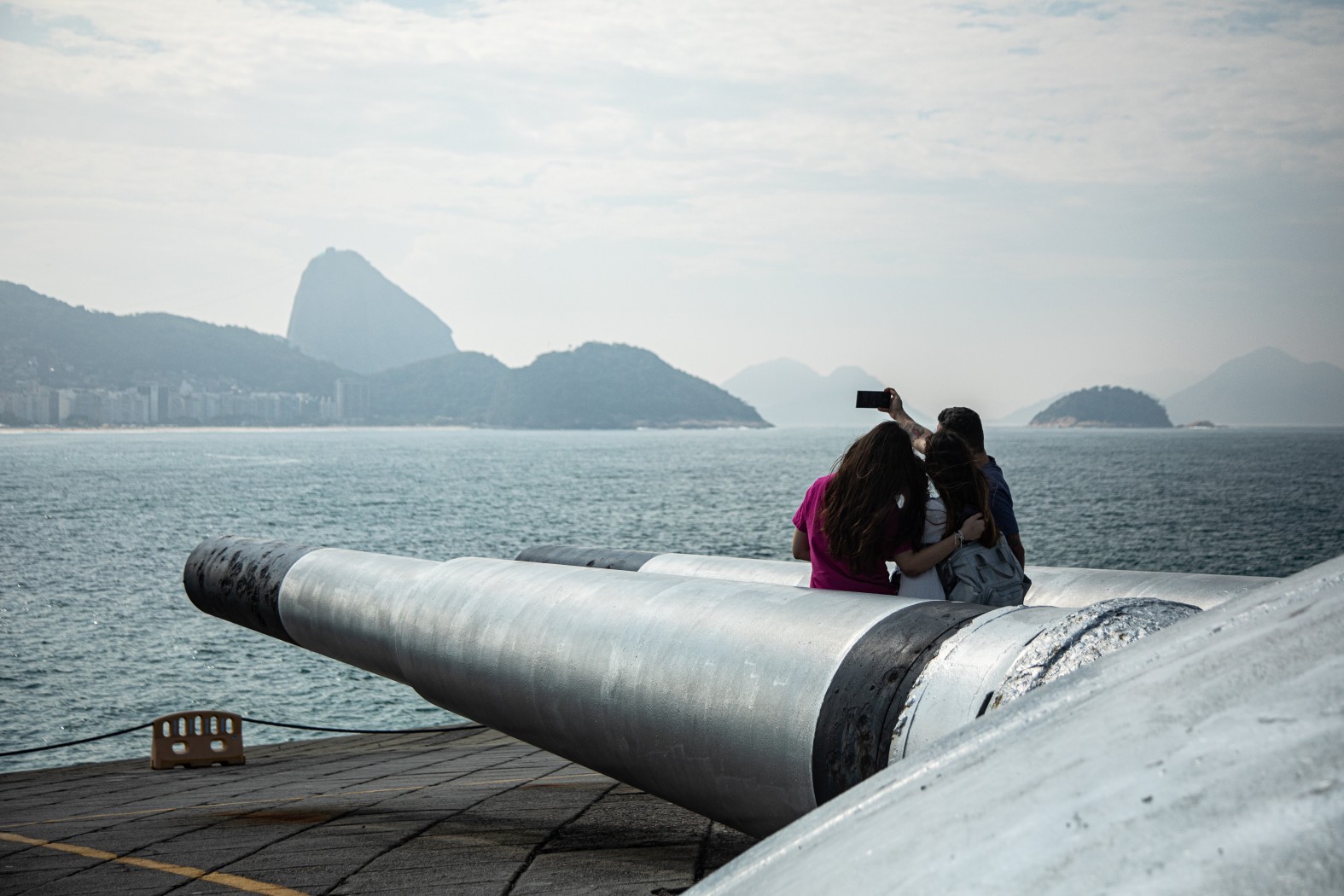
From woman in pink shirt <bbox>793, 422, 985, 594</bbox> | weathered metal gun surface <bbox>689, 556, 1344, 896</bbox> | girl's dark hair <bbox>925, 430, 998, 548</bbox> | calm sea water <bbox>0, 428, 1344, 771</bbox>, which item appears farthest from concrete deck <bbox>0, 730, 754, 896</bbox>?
calm sea water <bbox>0, 428, 1344, 771</bbox>

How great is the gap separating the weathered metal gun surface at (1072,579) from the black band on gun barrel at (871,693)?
1.18m

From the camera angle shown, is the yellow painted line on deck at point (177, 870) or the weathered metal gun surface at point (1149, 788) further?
the yellow painted line on deck at point (177, 870)

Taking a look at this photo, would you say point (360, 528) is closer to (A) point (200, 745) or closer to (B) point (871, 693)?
(A) point (200, 745)

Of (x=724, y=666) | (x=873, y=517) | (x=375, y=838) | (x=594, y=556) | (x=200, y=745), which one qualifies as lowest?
(x=200, y=745)

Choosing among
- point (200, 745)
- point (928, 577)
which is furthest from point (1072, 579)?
point (200, 745)

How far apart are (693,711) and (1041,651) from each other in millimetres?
1100

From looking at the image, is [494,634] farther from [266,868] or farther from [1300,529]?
[1300,529]

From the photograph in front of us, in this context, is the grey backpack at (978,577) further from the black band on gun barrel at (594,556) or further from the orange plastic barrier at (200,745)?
the orange plastic barrier at (200,745)

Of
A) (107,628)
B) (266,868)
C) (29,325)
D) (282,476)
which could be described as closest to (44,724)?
(107,628)

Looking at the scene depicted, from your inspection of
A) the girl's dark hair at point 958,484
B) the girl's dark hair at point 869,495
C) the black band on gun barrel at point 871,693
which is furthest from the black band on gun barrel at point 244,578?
the black band on gun barrel at point 871,693

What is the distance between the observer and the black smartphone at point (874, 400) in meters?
4.90

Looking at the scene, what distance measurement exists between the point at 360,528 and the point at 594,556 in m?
53.1

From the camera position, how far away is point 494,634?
13.6 feet

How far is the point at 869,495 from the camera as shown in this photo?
3645 millimetres
